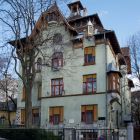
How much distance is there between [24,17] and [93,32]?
11.9 metres

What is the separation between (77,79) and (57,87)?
2.91 meters

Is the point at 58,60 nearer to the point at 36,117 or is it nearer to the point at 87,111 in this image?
the point at 87,111

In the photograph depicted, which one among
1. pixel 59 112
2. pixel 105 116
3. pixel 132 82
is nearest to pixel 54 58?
pixel 59 112

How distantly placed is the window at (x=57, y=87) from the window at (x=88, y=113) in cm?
388

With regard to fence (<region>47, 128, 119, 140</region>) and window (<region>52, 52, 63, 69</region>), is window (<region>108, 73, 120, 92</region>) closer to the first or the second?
window (<region>52, 52, 63, 69</region>)

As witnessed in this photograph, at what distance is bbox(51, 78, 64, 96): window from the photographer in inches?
1613

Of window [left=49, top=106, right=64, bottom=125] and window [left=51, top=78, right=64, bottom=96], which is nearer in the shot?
window [left=49, top=106, right=64, bottom=125]

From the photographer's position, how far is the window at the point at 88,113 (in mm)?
37966

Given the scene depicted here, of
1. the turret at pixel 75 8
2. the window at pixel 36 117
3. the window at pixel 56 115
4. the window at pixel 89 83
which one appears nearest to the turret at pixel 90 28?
the window at pixel 89 83

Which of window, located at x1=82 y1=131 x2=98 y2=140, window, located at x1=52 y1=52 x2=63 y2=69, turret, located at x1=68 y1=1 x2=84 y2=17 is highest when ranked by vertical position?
turret, located at x1=68 y1=1 x2=84 y2=17

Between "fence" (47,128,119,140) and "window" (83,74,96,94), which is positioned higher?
"window" (83,74,96,94)

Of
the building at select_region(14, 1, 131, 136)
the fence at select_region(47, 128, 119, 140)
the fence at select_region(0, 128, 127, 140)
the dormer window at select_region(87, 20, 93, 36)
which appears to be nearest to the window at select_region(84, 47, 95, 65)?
the building at select_region(14, 1, 131, 136)

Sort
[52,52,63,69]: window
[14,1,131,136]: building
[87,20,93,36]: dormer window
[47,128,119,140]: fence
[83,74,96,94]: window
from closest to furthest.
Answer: [47,128,119,140]: fence < [14,1,131,136]: building < [83,74,96,94]: window < [87,20,93,36]: dormer window < [52,52,63,69]: window

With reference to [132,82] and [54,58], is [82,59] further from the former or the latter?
[132,82]
